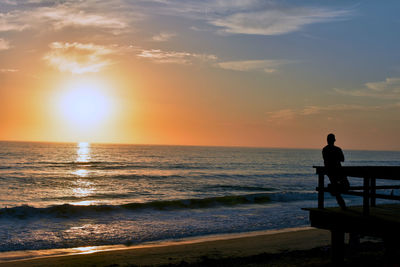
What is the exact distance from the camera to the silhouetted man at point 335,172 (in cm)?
804

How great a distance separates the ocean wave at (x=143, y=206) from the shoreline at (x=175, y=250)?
742cm

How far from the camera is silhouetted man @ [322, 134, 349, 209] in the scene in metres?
8.04

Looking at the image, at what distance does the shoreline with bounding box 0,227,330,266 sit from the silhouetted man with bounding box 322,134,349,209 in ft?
13.2

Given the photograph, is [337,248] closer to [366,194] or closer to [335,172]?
[366,194]

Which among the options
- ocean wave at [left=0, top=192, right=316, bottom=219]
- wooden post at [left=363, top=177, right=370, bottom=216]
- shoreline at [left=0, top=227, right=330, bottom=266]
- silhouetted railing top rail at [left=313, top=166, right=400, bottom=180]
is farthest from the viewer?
ocean wave at [left=0, top=192, right=316, bottom=219]

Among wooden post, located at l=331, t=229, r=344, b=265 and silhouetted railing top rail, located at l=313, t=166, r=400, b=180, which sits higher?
silhouetted railing top rail, located at l=313, t=166, r=400, b=180

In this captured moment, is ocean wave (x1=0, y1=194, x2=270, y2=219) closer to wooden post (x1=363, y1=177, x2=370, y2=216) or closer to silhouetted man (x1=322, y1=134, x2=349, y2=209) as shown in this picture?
silhouetted man (x1=322, y1=134, x2=349, y2=209)

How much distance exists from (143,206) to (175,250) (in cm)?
1076

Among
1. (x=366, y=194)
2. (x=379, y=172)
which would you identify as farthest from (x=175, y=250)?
(x=379, y=172)

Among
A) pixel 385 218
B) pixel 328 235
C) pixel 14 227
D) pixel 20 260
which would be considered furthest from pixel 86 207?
pixel 385 218

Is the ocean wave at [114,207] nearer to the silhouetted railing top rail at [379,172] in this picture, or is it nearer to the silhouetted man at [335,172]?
the silhouetted man at [335,172]

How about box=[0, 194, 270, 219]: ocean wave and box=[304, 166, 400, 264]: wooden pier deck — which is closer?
box=[304, 166, 400, 264]: wooden pier deck

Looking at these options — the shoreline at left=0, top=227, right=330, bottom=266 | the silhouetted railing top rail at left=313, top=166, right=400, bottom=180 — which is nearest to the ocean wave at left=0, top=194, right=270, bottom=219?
the shoreline at left=0, top=227, right=330, bottom=266

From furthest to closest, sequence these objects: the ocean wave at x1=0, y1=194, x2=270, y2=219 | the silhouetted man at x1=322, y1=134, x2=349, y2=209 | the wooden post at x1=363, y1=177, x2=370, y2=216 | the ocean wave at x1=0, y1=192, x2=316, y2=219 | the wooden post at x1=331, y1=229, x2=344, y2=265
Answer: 1. the ocean wave at x1=0, y1=192, x2=316, y2=219
2. the ocean wave at x1=0, y1=194, x2=270, y2=219
3. the wooden post at x1=331, y1=229, x2=344, y2=265
4. the silhouetted man at x1=322, y1=134, x2=349, y2=209
5. the wooden post at x1=363, y1=177, x2=370, y2=216
